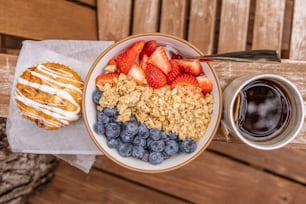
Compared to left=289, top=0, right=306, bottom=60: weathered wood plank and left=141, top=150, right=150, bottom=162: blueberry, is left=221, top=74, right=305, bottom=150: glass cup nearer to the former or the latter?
left=141, top=150, right=150, bottom=162: blueberry

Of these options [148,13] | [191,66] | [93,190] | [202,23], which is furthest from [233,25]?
[93,190]

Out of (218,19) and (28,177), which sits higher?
(218,19)

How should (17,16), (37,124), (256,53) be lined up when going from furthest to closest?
1. (17,16)
2. (37,124)
3. (256,53)

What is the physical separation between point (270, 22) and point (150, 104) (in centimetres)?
40

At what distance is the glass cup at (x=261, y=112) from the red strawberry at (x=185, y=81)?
0.18ft

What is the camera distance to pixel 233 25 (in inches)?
36.0

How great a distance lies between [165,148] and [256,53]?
0.19m

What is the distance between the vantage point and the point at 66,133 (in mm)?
785

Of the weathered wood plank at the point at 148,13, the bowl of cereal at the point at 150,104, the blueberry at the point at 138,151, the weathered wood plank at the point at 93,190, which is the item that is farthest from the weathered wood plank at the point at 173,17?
the weathered wood plank at the point at 93,190

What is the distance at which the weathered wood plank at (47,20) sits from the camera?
84cm

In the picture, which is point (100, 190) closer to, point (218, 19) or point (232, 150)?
point (232, 150)

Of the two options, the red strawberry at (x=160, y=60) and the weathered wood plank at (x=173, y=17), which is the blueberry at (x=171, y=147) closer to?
the red strawberry at (x=160, y=60)

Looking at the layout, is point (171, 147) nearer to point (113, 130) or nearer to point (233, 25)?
point (113, 130)

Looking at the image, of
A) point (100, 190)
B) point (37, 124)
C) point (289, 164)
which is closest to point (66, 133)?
point (37, 124)
